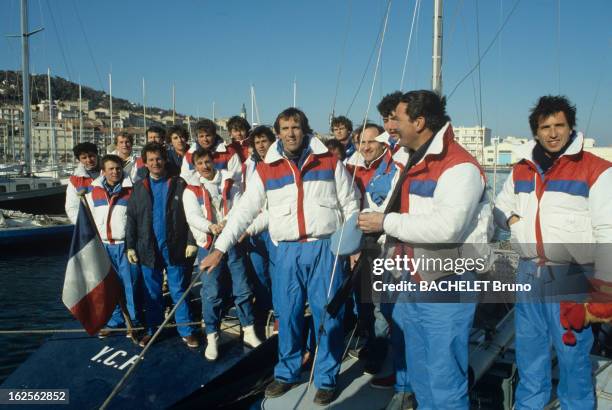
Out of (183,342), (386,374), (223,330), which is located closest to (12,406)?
(183,342)

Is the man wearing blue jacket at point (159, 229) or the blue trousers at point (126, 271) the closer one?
the man wearing blue jacket at point (159, 229)

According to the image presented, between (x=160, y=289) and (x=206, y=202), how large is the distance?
1.08m

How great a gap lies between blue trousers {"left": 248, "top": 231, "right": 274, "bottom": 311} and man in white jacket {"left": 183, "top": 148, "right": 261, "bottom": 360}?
0.57 ft

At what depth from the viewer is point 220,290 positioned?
4.43 meters

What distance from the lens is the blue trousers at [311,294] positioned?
3385mm

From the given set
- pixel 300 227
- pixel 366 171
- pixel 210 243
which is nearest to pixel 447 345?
pixel 300 227

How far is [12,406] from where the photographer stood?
386 centimetres

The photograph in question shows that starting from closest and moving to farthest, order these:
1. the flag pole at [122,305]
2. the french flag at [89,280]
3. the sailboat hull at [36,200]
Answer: the french flag at [89,280]
the flag pole at [122,305]
the sailboat hull at [36,200]

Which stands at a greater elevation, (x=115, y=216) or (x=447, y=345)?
(x=115, y=216)

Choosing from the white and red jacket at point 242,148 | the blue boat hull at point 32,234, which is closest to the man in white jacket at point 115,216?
the white and red jacket at point 242,148

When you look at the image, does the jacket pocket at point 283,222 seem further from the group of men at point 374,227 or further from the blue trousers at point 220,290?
the blue trousers at point 220,290

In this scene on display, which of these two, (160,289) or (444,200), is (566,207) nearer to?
(444,200)

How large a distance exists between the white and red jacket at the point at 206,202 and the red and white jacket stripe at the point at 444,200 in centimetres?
238

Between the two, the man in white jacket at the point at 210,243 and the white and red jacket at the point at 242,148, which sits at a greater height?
the white and red jacket at the point at 242,148
